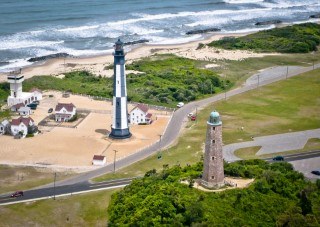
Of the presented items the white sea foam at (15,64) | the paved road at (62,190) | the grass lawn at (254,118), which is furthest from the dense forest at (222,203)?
the white sea foam at (15,64)

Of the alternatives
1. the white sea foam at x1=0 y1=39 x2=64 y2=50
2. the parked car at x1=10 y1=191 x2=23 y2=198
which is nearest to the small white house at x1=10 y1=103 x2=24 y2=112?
the parked car at x1=10 y1=191 x2=23 y2=198

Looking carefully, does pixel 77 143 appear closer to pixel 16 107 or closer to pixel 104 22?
pixel 16 107

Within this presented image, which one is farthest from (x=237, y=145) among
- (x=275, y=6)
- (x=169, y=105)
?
(x=275, y=6)

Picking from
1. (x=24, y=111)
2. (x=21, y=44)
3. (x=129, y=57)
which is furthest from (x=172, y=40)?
(x=24, y=111)

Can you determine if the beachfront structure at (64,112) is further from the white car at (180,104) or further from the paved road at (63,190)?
the paved road at (63,190)

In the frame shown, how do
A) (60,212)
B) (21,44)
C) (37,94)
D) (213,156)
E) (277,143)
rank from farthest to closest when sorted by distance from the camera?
(21,44) < (37,94) < (277,143) < (60,212) < (213,156)
